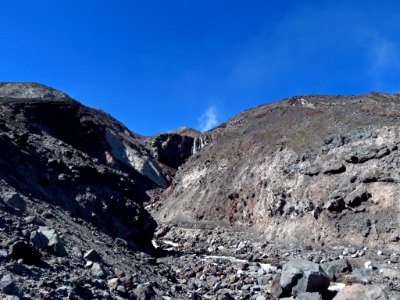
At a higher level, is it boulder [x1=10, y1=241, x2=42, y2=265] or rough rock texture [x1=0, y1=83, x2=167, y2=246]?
rough rock texture [x1=0, y1=83, x2=167, y2=246]

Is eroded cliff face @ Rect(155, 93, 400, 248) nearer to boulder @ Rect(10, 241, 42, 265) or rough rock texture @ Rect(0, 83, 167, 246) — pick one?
rough rock texture @ Rect(0, 83, 167, 246)

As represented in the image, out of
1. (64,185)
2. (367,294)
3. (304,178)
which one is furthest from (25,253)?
(304,178)

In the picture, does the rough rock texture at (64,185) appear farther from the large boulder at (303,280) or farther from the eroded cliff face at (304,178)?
the eroded cliff face at (304,178)

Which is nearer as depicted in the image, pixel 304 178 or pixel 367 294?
pixel 367 294

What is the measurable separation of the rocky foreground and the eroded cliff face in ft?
0.37

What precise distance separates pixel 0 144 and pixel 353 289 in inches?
720

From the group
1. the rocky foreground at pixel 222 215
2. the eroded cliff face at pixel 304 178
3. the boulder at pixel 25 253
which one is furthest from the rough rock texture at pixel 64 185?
the eroded cliff face at pixel 304 178

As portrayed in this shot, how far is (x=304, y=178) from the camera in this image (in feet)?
111

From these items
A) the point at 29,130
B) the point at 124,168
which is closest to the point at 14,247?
the point at 29,130

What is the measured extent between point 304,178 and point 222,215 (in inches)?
366

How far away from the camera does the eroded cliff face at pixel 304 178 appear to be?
2681 cm

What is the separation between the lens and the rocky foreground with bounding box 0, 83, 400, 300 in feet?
45.6

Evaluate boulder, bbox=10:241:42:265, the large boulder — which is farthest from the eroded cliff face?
boulder, bbox=10:241:42:265

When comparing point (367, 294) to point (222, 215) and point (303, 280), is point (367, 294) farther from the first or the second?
point (222, 215)
